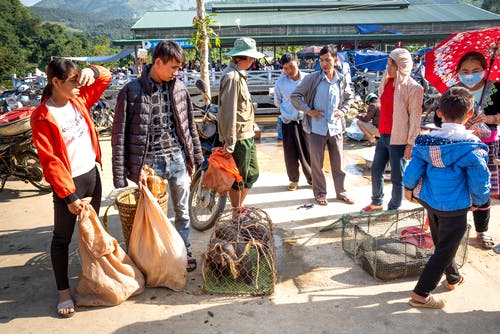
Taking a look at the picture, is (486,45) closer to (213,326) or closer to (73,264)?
(213,326)

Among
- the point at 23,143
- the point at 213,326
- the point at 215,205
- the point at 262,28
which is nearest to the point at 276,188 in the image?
the point at 215,205

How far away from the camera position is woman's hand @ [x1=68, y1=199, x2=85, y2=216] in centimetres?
258

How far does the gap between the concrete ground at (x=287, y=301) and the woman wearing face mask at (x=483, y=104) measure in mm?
265

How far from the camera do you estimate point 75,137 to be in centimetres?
269

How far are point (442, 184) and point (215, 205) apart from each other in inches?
92.3

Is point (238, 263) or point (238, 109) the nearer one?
point (238, 263)

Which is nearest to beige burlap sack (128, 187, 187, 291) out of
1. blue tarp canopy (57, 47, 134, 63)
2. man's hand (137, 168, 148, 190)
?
man's hand (137, 168, 148, 190)

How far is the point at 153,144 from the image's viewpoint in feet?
9.91

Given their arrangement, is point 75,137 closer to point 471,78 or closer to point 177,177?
point 177,177

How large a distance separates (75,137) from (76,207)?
0.49 meters

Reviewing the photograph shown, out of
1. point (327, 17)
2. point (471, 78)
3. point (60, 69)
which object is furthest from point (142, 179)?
point (327, 17)

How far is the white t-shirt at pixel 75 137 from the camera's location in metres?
2.60

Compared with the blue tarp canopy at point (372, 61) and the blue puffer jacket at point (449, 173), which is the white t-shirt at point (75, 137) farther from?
the blue tarp canopy at point (372, 61)

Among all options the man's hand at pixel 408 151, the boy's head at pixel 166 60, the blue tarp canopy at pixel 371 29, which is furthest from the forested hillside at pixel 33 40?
the man's hand at pixel 408 151
